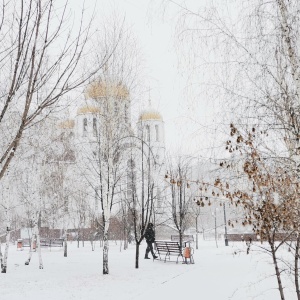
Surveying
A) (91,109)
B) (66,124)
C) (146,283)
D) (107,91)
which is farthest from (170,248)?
(66,124)

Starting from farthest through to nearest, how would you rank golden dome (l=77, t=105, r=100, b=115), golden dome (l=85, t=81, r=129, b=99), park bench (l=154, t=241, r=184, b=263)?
park bench (l=154, t=241, r=184, b=263)
golden dome (l=77, t=105, r=100, b=115)
golden dome (l=85, t=81, r=129, b=99)

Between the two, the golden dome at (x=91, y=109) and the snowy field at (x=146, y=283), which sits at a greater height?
the golden dome at (x=91, y=109)

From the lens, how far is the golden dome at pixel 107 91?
1412 centimetres

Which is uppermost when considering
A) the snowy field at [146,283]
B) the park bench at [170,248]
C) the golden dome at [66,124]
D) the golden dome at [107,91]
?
the golden dome at [66,124]

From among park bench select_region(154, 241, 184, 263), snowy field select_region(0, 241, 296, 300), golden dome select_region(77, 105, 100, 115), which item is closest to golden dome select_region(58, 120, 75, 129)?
golden dome select_region(77, 105, 100, 115)

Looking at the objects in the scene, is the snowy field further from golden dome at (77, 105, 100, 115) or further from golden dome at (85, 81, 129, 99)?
golden dome at (85, 81, 129, 99)

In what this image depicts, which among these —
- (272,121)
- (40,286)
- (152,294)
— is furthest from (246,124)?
(40,286)

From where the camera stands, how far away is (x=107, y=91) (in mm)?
14336

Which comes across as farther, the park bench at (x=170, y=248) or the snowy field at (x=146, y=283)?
the park bench at (x=170, y=248)

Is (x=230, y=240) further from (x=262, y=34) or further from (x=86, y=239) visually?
(x=262, y=34)

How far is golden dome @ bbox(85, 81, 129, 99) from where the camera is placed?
14.1 meters

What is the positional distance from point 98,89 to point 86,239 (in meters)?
29.9

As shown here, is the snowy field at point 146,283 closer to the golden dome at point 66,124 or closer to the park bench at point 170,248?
the park bench at point 170,248

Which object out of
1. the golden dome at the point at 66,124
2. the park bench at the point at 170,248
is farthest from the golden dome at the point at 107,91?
the park bench at the point at 170,248
